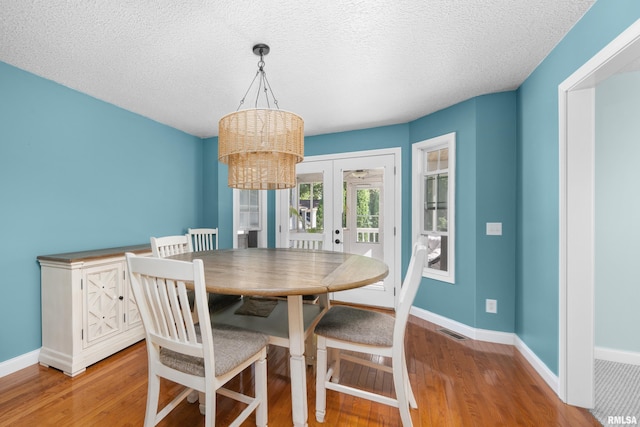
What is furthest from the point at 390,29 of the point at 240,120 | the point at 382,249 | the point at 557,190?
the point at 382,249

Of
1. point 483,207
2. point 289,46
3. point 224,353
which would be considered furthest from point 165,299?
point 483,207

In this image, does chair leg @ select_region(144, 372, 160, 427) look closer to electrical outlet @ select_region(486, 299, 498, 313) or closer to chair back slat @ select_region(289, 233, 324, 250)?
chair back slat @ select_region(289, 233, 324, 250)

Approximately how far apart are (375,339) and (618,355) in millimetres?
2209

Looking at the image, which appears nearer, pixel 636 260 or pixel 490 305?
pixel 636 260

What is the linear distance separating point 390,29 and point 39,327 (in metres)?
3.40

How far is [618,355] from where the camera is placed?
6.93 ft

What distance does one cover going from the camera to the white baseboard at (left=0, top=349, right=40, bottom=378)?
1938 mm

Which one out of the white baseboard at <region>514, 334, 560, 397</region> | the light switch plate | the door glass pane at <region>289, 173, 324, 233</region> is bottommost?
the white baseboard at <region>514, 334, 560, 397</region>

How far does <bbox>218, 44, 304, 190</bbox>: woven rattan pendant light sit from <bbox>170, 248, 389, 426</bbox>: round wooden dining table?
0.58 meters

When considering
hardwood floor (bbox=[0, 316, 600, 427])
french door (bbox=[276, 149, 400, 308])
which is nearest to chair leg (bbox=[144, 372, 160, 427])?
hardwood floor (bbox=[0, 316, 600, 427])

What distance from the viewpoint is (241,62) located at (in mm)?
1998

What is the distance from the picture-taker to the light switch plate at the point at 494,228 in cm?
250

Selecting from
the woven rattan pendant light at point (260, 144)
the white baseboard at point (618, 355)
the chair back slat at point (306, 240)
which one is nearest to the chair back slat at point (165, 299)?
the woven rattan pendant light at point (260, 144)

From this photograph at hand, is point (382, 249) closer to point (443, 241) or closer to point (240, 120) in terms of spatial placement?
point (443, 241)
